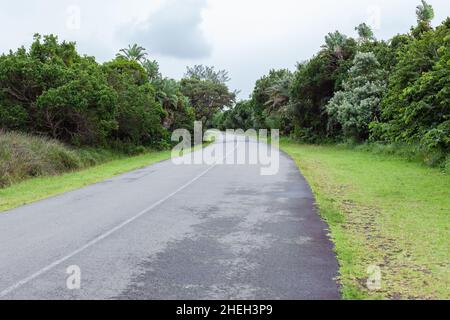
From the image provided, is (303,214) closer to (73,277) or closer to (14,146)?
(73,277)

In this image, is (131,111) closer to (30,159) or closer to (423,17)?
(30,159)

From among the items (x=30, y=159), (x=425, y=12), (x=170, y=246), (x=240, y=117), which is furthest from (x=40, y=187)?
(x=240, y=117)

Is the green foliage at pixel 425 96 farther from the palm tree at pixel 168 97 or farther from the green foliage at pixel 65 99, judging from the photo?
the palm tree at pixel 168 97

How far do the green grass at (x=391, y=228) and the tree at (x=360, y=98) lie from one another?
12.5m

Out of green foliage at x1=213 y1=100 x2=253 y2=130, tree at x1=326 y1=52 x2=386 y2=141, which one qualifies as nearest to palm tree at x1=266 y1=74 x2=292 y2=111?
tree at x1=326 y1=52 x2=386 y2=141

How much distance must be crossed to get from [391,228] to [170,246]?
4358 mm

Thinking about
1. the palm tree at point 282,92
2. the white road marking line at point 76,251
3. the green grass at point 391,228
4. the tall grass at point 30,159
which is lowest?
the white road marking line at point 76,251

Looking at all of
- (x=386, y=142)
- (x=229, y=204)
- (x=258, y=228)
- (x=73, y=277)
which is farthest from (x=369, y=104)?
(x=73, y=277)

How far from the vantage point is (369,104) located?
2986 cm

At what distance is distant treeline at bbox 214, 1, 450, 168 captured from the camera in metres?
17.5

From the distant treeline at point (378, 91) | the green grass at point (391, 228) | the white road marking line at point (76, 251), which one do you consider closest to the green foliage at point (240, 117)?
the distant treeline at point (378, 91)

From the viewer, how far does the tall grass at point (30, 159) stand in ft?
59.8

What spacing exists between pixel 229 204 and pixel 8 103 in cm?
1824

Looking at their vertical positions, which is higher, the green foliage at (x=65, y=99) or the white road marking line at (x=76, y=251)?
the green foliage at (x=65, y=99)
